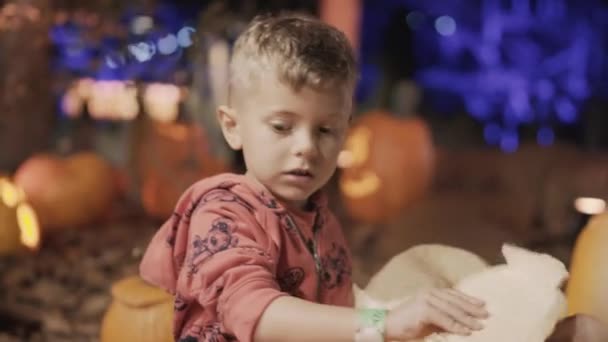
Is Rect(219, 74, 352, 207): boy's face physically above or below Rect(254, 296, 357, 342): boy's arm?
above

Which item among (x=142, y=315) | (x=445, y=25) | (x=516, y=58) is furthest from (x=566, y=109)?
(x=142, y=315)

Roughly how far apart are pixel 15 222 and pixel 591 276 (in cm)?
202

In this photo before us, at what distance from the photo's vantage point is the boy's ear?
1494 millimetres

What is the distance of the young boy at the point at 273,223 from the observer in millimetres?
1228

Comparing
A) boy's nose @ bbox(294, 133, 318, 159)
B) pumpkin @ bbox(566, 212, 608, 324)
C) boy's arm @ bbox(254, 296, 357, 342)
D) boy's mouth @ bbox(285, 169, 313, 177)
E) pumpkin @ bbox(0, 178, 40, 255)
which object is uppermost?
boy's nose @ bbox(294, 133, 318, 159)

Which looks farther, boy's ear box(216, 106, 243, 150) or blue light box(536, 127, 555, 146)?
blue light box(536, 127, 555, 146)

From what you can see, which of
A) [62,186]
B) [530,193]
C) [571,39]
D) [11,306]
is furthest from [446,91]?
[11,306]

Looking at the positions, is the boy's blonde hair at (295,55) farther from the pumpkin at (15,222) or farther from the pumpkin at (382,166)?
the pumpkin at (382,166)

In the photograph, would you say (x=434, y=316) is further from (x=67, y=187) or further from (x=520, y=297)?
(x=67, y=187)

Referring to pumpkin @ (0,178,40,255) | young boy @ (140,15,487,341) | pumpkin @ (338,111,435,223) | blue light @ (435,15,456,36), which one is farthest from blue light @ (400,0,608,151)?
young boy @ (140,15,487,341)

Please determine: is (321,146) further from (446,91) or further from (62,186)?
(446,91)

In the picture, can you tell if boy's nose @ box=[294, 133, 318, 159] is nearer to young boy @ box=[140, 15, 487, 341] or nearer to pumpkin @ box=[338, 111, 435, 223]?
young boy @ box=[140, 15, 487, 341]

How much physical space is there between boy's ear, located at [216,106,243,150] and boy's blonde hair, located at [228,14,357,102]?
56 mm

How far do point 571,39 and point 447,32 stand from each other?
2.63ft
